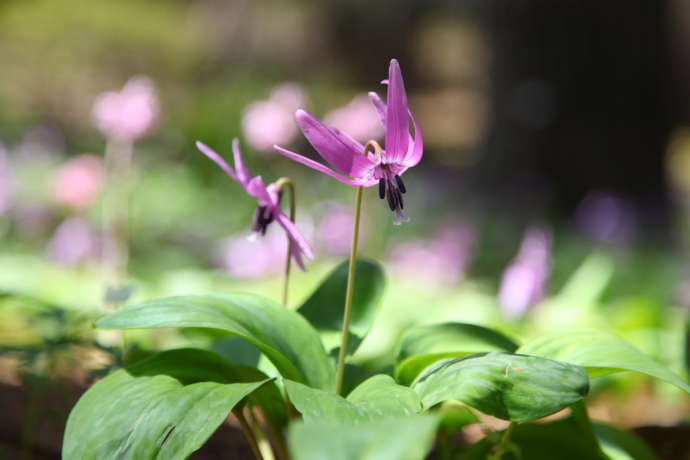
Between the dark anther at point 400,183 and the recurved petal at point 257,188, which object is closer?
the dark anther at point 400,183

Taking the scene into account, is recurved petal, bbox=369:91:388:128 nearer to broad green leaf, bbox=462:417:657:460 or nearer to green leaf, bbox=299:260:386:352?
green leaf, bbox=299:260:386:352

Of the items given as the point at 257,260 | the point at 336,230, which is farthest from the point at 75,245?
the point at 336,230

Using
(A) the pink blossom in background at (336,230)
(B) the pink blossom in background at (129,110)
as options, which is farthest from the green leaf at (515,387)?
(A) the pink blossom in background at (336,230)

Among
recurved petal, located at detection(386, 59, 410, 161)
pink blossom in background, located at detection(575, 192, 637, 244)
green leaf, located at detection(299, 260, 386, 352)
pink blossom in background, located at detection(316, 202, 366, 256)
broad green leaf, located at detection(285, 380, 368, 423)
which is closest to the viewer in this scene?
broad green leaf, located at detection(285, 380, 368, 423)

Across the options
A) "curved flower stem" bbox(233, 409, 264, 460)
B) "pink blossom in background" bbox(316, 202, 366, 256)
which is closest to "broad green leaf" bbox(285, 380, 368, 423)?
"curved flower stem" bbox(233, 409, 264, 460)

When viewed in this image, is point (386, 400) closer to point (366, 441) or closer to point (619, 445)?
point (366, 441)

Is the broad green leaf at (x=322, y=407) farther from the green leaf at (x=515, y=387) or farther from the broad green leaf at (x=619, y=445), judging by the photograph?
the broad green leaf at (x=619, y=445)
